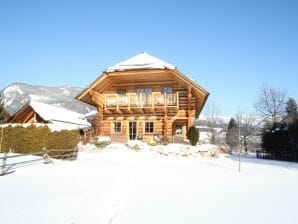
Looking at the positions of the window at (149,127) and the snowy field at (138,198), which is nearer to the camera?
the snowy field at (138,198)

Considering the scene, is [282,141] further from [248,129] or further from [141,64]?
[248,129]

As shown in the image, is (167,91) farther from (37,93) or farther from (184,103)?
(37,93)

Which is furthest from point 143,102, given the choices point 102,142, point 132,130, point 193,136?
point 193,136

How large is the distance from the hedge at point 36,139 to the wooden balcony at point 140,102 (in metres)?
9.01

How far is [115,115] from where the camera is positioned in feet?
91.4

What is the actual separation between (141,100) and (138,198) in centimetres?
1797

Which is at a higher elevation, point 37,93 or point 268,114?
point 37,93

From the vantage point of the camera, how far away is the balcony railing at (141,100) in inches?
1000

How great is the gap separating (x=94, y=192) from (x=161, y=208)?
2482 millimetres

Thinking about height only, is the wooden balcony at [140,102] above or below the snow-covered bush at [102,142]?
above

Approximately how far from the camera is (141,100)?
25938mm

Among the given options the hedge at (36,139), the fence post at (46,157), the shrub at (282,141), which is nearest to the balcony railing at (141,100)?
the hedge at (36,139)

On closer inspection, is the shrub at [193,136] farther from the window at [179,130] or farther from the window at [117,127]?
the window at [117,127]

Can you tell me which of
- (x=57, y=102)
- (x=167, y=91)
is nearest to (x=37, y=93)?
(x=57, y=102)
